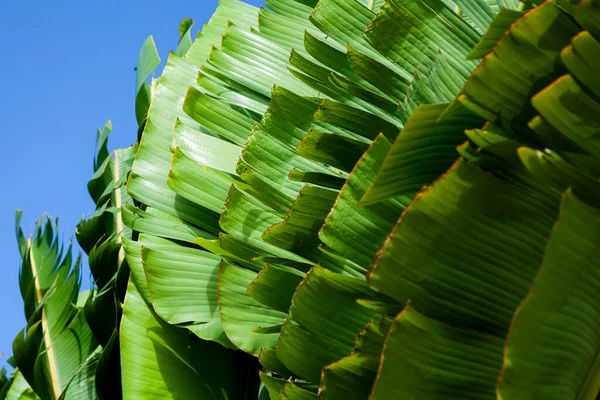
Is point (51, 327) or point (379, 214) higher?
point (379, 214)

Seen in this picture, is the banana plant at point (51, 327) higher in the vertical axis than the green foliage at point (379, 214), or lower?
lower

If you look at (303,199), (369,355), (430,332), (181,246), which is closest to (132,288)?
(181,246)

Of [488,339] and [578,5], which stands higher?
[578,5]

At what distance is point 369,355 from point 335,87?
1.76 ft

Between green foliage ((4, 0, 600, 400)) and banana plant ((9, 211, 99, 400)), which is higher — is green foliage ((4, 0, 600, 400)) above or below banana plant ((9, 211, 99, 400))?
above

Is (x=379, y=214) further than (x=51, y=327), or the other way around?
(x=51, y=327)

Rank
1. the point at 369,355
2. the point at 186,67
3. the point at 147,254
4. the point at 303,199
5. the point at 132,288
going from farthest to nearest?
the point at 186,67
the point at 132,288
the point at 147,254
the point at 303,199
the point at 369,355

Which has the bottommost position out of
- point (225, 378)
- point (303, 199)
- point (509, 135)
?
point (225, 378)

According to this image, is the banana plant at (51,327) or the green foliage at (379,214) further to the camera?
the banana plant at (51,327)

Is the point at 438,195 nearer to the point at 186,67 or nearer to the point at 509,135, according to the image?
the point at 509,135

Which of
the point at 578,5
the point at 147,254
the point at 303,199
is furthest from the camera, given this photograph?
the point at 147,254

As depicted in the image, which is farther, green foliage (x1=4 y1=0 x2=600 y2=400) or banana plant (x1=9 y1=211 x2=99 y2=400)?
banana plant (x1=9 y1=211 x2=99 y2=400)

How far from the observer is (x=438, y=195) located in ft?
Result: 2.70

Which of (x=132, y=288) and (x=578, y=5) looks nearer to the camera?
(x=578, y=5)
